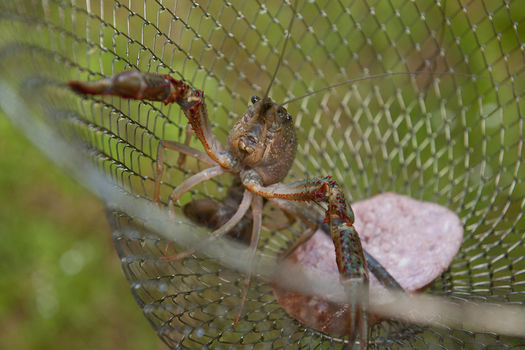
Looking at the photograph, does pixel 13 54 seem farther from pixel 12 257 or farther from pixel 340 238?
pixel 12 257

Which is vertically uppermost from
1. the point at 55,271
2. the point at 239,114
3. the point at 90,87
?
the point at 239,114

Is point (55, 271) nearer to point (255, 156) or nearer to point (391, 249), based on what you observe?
point (255, 156)

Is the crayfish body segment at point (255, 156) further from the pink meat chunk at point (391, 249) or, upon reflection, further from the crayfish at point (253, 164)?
the pink meat chunk at point (391, 249)

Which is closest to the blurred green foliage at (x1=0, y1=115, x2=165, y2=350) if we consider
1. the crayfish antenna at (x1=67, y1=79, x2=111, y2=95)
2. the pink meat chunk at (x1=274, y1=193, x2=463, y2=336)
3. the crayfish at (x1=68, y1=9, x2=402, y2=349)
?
the crayfish at (x1=68, y1=9, x2=402, y2=349)

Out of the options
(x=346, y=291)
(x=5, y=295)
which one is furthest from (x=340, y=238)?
(x=5, y=295)

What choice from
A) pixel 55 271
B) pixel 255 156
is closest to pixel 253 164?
pixel 255 156
